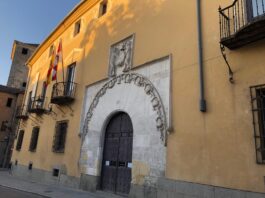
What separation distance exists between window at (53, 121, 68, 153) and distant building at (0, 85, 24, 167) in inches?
674

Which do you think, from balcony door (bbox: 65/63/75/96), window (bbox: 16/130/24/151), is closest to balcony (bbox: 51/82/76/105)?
balcony door (bbox: 65/63/75/96)

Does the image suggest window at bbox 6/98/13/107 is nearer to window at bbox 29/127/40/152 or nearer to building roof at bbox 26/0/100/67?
building roof at bbox 26/0/100/67

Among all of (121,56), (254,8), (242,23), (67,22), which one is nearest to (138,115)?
(121,56)

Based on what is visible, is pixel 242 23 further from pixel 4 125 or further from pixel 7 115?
pixel 7 115

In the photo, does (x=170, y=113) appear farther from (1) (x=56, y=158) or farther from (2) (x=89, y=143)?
(1) (x=56, y=158)

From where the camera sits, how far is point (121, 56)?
11242mm

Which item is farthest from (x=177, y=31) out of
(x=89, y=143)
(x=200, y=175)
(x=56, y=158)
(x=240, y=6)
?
(x=56, y=158)

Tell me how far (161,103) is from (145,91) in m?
1.06

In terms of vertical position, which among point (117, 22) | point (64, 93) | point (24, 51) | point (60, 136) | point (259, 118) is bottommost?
point (259, 118)

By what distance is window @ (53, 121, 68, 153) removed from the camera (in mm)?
13906

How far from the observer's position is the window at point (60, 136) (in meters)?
13.9

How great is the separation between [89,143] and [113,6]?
6957 mm

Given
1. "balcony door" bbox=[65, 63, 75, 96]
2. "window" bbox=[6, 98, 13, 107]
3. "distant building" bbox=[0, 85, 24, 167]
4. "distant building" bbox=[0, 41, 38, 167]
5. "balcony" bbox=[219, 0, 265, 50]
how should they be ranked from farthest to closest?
1. "window" bbox=[6, 98, 13, 107]
2. "distant building" bbox=[0, 85, 24, 167]
3. "distant building" bbox=[0, 41, 38, 167]
4. "balcony door" bbox=[65, 63, 75, 96]
5. "balcony" bbox=[219, 0, 265, 50]

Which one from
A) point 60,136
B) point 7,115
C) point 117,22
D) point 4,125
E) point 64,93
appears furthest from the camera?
point 7,115
